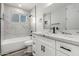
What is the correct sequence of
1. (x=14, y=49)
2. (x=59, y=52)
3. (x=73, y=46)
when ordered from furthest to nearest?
(x=14, y=49), (x=59, y=52), (x=73, y=46)

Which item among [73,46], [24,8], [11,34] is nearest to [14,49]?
[11,34]

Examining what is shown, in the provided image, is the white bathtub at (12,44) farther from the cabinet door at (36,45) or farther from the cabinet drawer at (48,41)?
the cabinet drawer at (48,41)

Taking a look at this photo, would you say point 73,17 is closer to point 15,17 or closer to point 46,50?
point 46,50

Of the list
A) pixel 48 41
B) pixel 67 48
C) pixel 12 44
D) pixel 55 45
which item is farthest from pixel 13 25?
pixel 67 48

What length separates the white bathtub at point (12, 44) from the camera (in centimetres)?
105

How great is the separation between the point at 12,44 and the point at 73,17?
105 centimetres

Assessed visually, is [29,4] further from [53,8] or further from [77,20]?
[77,20]

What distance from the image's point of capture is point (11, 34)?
1.06 meters

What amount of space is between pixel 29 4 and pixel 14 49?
773 millimetres

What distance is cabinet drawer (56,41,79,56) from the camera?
0.72 metres

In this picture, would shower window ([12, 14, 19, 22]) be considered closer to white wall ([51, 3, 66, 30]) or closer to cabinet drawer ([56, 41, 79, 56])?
white wall ([51, 3, 66, 30])

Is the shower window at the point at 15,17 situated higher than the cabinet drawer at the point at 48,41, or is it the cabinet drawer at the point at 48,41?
the shower window at the point at 15,17

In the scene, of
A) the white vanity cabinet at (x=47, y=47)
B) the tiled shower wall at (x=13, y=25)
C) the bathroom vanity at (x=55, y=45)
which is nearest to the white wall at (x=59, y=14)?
the bathroom vanity at (x=55, y=45)

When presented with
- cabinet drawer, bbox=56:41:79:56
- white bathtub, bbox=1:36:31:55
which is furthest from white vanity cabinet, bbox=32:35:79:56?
white bathtub, bbox=1:36:31:55
